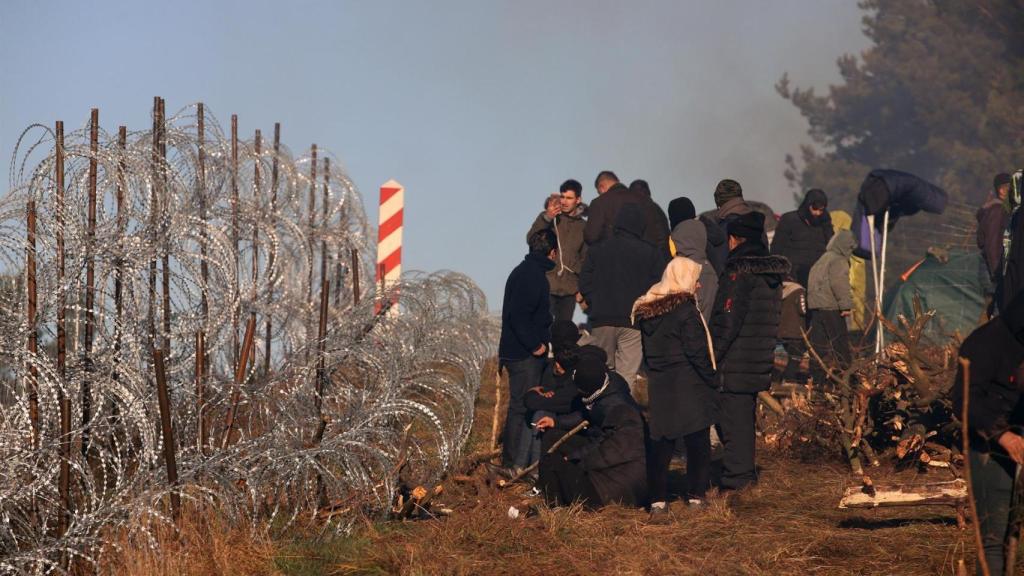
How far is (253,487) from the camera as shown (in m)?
6.78

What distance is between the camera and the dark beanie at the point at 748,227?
8.23 m

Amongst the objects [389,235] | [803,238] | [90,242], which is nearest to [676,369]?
[90,242]

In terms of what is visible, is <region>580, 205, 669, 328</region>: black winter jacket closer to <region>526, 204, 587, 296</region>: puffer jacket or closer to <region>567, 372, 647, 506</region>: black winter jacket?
<region>526, 204, 587, 296</region>: puffer jacket

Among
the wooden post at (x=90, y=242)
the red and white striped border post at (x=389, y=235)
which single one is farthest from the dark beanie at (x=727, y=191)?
the red and white striped border post at (x=389, y=235)

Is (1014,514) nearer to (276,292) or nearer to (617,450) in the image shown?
(617,450)

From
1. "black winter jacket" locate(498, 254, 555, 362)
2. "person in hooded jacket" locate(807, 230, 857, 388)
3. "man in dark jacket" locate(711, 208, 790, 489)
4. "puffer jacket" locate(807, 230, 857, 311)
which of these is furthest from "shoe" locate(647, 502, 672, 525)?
"puffer jacket" locate(807, 230, 857, 311)

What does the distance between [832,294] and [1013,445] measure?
7296 mm

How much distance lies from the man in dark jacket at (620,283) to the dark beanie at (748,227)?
4.96ft

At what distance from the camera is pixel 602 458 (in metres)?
7.83

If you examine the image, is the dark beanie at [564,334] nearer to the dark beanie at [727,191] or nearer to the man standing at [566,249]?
the dark beanie at [727,191]

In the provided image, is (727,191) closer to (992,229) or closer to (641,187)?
(641,187)

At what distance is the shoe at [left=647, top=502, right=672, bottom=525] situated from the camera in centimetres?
755

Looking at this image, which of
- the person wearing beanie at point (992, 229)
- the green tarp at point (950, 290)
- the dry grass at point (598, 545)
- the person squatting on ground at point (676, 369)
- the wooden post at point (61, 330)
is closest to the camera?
the dry grass at point (598, 545)

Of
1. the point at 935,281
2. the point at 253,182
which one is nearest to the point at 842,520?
the point at 253,182
